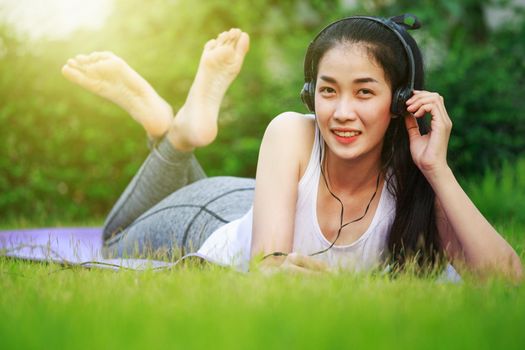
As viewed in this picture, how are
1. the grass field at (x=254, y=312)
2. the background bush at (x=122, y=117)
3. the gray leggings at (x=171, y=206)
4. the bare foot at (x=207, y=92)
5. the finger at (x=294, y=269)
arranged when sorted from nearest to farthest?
the grass field at (x=254, y=312) < the finger at (x=294, y=269) < the gray leggings at (x=171, y=206) < the bare foot at (x=207, y=92) < the background bush at (x=122, y=117)

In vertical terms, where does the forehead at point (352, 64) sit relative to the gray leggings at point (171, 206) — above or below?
above

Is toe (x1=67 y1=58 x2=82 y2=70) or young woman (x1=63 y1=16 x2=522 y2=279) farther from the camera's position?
toe (x1=67 y1=58 x2=82 y2=70)

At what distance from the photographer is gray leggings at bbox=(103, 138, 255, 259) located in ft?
11.5

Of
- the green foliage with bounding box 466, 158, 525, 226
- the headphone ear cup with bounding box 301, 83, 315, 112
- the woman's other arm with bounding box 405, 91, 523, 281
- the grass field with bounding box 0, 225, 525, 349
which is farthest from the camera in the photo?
the green foliage with bounding box 466, 158, 525, 226

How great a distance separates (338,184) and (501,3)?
5895 mm

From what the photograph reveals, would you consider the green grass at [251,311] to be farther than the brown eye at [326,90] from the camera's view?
No

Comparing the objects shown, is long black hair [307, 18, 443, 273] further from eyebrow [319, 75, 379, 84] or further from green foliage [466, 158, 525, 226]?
green foliage [466, 158, 525, 226]

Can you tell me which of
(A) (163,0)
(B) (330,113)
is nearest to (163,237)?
(B) (330,113)

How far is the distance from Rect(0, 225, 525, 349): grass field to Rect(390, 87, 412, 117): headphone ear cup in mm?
669

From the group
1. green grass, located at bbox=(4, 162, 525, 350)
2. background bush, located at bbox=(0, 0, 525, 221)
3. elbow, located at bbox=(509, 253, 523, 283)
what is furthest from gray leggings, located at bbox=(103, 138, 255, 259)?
background bush, located at bbox=(0, 0, 525, 221)

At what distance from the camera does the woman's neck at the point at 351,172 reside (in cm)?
282

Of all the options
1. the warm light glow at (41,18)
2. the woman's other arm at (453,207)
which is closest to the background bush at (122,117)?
the warm light glow at (41,18)

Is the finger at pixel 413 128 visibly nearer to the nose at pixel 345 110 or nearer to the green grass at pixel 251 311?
the nose at pixel 345 110

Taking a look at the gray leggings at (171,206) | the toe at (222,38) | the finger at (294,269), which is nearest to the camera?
the finger at (294,269)
